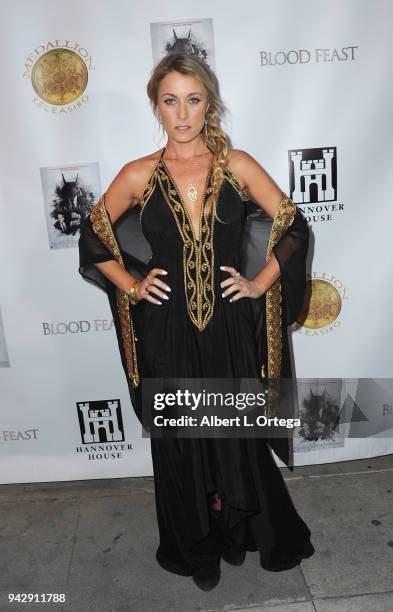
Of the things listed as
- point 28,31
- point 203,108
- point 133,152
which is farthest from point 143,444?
point 28,31

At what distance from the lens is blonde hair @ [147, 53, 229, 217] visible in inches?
80.9

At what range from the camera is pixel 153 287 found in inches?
87.0

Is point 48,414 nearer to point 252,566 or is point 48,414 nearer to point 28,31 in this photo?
point 252,566

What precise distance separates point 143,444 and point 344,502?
1.07 m

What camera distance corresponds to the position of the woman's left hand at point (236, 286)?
218cm

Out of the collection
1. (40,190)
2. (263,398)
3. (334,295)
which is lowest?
(263,398)

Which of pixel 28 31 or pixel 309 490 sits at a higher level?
pixel 28 31

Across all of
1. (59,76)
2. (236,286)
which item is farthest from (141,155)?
(236,286)

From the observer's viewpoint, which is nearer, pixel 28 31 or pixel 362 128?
pixel 28 31

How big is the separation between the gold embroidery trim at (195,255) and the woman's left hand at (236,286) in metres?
0.05

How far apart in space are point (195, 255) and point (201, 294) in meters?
0.14

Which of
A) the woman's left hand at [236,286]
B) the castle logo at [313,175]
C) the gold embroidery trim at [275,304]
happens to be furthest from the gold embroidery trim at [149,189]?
the castle logo at [313,175]

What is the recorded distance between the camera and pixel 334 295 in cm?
306

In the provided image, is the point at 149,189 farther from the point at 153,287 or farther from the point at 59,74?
the point at 59,74
